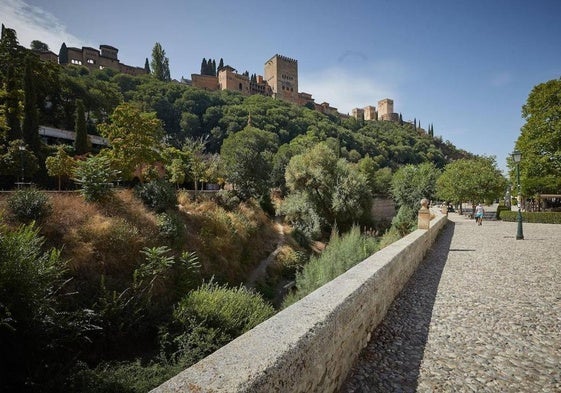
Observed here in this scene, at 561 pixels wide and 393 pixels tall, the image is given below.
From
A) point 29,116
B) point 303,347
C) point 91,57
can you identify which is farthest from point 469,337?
point 91,57

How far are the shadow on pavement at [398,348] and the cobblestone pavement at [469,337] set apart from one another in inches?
0.4

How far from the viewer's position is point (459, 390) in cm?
284

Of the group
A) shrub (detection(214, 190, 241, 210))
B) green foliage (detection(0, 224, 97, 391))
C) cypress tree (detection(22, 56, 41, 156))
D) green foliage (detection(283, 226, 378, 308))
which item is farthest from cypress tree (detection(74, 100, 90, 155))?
green foliage (detection(0, 224, 97, 391))

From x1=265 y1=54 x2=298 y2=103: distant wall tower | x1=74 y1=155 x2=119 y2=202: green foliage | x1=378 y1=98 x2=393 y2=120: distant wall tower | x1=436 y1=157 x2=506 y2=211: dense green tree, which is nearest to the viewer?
x1=74 y1=155 x2=119 y2=202: green foliage

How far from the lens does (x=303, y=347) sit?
2.17 m

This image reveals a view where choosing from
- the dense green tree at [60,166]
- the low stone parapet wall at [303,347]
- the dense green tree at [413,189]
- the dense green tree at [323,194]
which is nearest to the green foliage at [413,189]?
the dense green tree at [413,189]

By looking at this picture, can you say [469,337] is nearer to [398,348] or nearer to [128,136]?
[398,348]

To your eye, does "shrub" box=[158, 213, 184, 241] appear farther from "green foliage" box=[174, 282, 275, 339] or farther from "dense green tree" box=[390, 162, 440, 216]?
"dense green tree" box=[390, 162, 440, 216]

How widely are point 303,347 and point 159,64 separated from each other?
97043mm

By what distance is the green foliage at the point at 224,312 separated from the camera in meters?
6.36

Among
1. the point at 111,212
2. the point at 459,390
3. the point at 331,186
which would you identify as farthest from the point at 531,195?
the point at 111,212

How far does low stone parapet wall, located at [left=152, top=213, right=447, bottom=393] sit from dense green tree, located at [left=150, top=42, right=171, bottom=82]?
9320cm

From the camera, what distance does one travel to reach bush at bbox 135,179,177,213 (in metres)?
14.8

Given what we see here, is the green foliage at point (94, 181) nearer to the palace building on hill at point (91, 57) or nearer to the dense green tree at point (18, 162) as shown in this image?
the dense green tree at point (18, 162)
